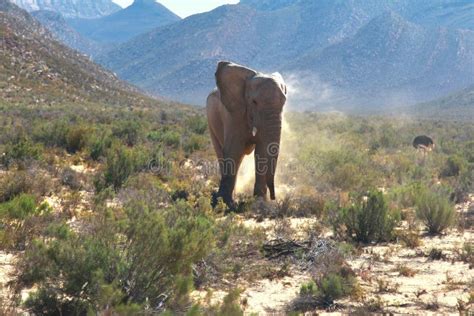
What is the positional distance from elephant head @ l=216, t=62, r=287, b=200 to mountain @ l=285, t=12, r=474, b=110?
129 metres

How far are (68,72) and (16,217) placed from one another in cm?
5050

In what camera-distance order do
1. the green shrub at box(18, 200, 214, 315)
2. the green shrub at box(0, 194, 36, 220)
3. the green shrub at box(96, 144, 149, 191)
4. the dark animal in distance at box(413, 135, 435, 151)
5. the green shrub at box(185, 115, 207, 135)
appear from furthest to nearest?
the green shrub at box(185, 115, 207, 135)
the dark animal in distance at box(413, 135, 435, 151)
the green shrub at box(96, 144, 149, 191)
the green shrub at box(0, 194, 36, 220)
the green shrub at box(18, 200, 214, 315)

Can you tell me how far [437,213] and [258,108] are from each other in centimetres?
328

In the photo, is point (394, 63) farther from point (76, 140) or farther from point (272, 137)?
point (272, 137)

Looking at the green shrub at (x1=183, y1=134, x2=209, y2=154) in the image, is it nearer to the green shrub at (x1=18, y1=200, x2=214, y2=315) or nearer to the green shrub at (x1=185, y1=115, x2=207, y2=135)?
the green shrub at (x1=185, y1=115, x2=207, y2=135)

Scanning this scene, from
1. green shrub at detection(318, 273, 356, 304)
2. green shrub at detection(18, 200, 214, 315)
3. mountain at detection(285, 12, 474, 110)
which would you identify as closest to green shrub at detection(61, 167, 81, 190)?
green shrub at detection(18, 200, 214, 315)

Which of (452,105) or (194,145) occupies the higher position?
(452,105)

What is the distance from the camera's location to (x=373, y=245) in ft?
24.9

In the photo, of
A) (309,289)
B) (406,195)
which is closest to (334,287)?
(309,289)

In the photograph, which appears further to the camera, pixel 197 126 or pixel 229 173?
pixel 197 126

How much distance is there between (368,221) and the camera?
7.76m

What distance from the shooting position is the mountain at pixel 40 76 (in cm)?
4259

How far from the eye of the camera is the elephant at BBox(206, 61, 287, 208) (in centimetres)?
929

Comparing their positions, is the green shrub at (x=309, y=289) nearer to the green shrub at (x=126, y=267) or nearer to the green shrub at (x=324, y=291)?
the green shrub at (x=324, y=291)
